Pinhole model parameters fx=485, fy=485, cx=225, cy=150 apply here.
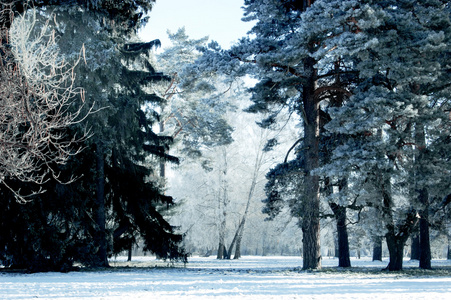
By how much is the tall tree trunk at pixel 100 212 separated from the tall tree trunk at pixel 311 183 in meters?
8.01

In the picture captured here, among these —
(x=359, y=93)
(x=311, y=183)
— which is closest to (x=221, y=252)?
(x=311, y=183)

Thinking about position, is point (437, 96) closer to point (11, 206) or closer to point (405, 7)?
point (405, 7)

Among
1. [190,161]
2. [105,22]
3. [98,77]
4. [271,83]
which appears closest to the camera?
[271,83]

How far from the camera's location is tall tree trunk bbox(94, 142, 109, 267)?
19141 mm

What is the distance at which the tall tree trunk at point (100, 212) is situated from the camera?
19.1 metres

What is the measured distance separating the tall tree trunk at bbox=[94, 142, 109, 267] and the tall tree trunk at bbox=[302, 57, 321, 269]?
26.3ft

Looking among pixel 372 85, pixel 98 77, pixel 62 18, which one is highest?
pixel 62 18

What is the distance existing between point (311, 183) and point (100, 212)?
8.88m

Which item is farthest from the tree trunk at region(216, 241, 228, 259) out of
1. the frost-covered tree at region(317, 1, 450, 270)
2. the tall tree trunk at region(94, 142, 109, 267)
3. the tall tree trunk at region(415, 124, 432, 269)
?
the frost-covered tree at region(317, 1, 450, 270)

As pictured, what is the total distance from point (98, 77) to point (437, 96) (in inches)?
509

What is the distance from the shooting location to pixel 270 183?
1816 centimetres

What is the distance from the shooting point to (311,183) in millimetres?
16438

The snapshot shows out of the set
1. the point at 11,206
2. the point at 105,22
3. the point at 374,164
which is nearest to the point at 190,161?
the point at 105,22

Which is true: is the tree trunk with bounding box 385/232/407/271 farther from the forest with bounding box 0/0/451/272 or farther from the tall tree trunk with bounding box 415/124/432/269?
the tall tree trunk with bounding box 415/124/432/269
